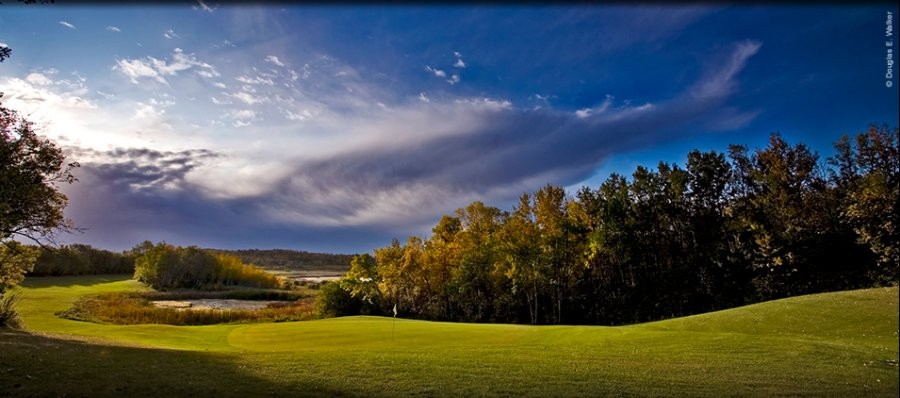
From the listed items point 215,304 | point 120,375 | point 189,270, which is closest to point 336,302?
point 215,304

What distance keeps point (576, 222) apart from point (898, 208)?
2997 centimetres

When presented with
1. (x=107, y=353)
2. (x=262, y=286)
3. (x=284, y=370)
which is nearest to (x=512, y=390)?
(x=284, y=370)

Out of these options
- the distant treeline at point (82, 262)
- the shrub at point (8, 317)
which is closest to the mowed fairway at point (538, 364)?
the shrub at point (8, 317)

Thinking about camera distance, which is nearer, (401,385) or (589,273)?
(401,385)

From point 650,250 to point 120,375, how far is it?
2416 inches

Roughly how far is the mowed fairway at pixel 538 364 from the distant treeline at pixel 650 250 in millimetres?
19566

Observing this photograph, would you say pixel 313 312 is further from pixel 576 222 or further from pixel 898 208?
pixel 898 208

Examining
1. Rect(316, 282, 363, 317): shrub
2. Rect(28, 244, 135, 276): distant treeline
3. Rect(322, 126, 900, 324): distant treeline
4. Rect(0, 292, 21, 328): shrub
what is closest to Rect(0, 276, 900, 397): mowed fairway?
Rect(0, 292, 21, 328): shrub

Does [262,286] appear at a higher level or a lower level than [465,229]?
lower

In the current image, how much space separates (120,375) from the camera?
1348cm

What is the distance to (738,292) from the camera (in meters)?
→ 52.8

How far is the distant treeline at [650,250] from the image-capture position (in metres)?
48.8

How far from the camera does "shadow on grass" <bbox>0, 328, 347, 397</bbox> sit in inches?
Answer: 468

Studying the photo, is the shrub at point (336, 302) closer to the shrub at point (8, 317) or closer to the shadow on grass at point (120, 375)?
the shrub at point (8, 317)
